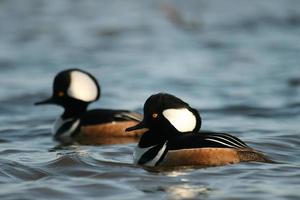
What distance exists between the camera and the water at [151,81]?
9.33m

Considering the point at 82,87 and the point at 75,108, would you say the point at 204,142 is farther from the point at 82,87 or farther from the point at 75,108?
the point at 75,108

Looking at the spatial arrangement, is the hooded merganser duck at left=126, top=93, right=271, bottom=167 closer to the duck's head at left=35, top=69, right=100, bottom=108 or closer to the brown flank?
the brown flank

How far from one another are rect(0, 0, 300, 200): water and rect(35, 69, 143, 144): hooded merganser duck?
1.12ft

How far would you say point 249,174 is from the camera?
951 centimetres

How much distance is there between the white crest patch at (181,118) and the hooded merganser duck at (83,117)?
223 cm

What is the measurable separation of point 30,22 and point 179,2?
383cm

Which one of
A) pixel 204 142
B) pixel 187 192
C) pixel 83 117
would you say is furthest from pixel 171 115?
pixel 83 117

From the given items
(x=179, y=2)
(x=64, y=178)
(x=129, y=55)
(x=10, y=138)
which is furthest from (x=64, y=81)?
(x=179, y=2)

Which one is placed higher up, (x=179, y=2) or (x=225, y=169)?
(x=179, y=2)

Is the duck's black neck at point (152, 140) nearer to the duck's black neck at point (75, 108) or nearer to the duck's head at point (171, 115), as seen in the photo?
the duck's head at point (171, 115)

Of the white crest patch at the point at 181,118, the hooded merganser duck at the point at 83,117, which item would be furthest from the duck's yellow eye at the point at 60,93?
the white crest patch at the point at 181,118

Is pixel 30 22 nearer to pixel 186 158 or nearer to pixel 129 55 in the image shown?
pixel 129 55

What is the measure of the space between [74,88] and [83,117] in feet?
1.75

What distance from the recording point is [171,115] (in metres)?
10.2
